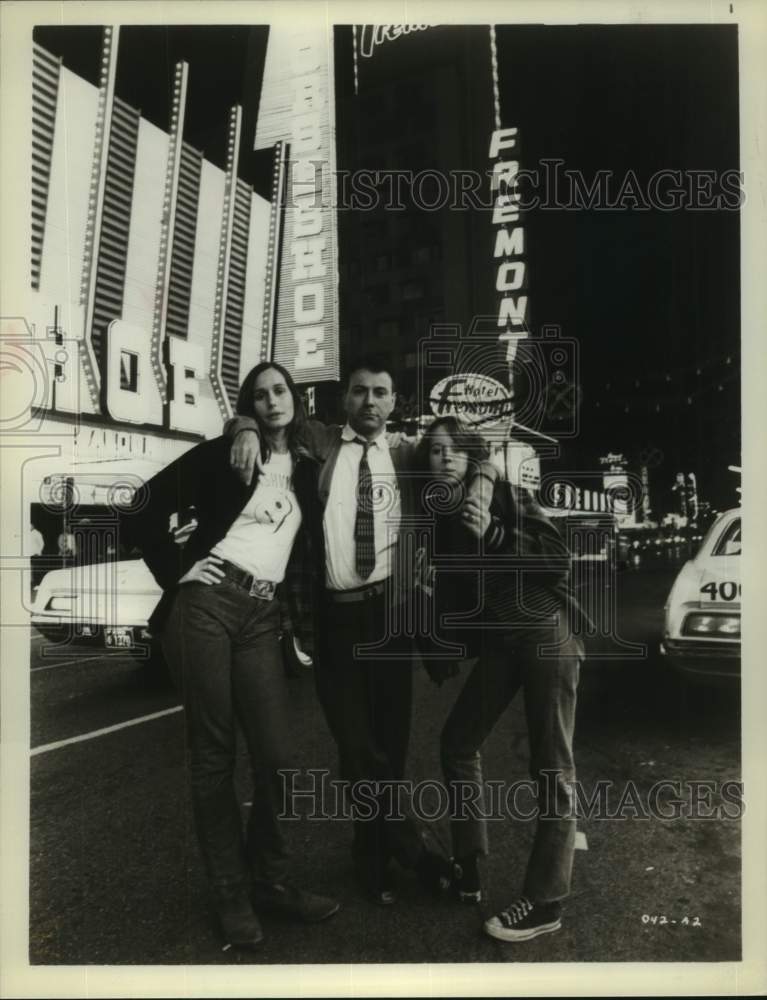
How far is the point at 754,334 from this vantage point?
291 centimetres

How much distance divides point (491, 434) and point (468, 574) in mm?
580

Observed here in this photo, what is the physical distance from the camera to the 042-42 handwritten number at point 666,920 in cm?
280

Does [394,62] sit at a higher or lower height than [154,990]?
higher

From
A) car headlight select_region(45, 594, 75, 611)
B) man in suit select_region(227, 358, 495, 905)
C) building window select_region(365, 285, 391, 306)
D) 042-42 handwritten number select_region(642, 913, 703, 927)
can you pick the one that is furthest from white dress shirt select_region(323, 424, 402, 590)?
042-42 handwritten number select_region(642, 913, 703, 927)

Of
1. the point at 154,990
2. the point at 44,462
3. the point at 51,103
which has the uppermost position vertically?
the point at 51,103

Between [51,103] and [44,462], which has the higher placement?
[51,103]

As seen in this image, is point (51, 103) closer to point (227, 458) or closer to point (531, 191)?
point (227, 458)

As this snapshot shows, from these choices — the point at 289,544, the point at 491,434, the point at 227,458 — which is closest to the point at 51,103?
the point at 227,458

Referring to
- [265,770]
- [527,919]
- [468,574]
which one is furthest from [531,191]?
[527,919]

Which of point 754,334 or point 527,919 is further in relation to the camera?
point 754,334

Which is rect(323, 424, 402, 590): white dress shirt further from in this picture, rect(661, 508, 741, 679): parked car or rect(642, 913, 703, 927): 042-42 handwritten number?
rect(642, 913, 703, 927): 042-42 handwritten number

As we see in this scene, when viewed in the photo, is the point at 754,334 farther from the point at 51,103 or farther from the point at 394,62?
the point at 51,103

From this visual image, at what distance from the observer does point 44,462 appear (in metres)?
2.85

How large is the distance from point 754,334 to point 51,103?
312cm
